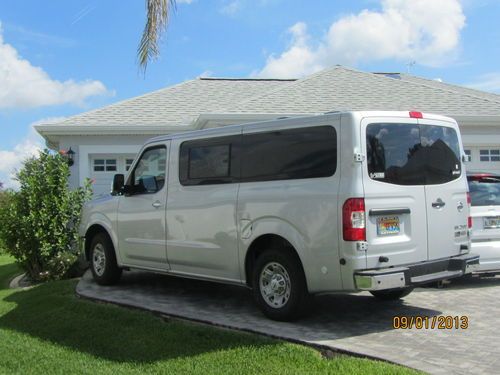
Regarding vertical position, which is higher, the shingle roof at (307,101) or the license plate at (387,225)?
the shingle roof at (307,101)

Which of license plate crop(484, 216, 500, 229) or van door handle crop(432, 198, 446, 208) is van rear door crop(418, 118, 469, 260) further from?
license plate crop(484, 216, 500, 229)

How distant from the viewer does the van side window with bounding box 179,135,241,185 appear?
6562 mm

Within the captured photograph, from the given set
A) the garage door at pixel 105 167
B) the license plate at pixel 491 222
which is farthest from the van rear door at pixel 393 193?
the garage door at pixel 105 167

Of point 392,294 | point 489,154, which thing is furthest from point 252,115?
point 392,294

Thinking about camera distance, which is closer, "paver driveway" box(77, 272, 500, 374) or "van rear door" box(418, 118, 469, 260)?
"paver driveway" box(77, 272, 500, 374)

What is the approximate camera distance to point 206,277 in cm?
680

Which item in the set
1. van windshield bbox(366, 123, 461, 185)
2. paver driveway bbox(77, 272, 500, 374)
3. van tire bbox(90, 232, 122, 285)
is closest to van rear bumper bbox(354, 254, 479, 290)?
paver driveway bbox(77, 272, 500, 374)

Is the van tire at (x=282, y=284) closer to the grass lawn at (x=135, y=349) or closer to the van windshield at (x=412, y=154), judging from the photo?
the grass lawn at (x=135, y=349)

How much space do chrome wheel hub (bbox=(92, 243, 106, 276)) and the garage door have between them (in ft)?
19.9

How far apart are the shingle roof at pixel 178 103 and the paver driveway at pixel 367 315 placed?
6.37 m

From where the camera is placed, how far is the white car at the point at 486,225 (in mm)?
7473

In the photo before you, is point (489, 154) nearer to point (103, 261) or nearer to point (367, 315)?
point (367, 315)

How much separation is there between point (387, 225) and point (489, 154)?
10303 millimetres

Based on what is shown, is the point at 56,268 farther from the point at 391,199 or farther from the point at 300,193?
the point at 391,199
